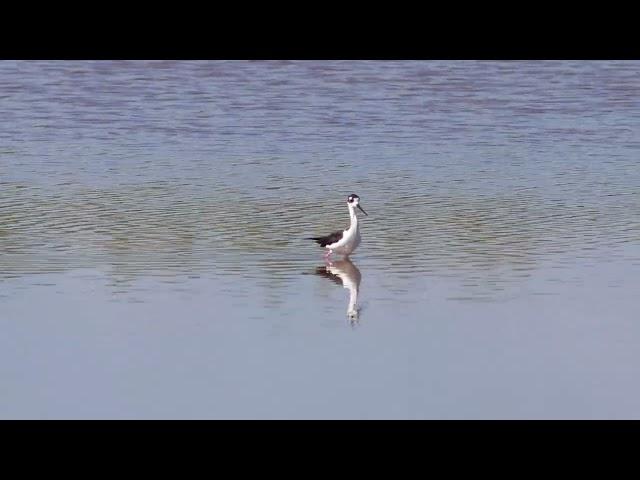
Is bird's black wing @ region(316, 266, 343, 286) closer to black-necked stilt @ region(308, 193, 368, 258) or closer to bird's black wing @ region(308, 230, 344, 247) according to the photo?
black-necked stilt @ region(308, 193, 368, 258)

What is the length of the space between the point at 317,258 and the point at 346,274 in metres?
1.29

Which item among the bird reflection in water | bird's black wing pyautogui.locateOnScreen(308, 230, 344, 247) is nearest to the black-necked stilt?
bird's black wing pyautogui.locateOnScreen(308, 230, 344, 247)

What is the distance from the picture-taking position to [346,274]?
19531 mm

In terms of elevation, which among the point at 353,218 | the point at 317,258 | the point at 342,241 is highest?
the point at 353,218

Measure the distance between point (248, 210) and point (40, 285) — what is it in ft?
20.7

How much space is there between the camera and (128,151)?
103 ft

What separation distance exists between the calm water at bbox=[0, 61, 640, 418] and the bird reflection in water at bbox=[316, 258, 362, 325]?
0.06 meters

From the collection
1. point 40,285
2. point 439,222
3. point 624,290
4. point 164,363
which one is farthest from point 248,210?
point 164,363

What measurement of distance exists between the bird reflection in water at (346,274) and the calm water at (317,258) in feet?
0.20

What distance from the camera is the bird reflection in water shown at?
18.2 metres

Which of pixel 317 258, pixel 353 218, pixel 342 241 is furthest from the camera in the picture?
pixel 353 218

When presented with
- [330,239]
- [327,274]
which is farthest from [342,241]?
[327,274]

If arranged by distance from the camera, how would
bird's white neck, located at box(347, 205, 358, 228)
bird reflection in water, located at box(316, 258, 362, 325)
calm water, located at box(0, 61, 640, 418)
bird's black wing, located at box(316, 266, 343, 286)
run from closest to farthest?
calm water, located at box(0, 61, 640, 418)
bird reflection in water, located at box(316, 258, 362, 325)
bird's black wing, located at box(316, 266, 343, 286)
bird's white neck, located at box(347, 205, 358, 228)

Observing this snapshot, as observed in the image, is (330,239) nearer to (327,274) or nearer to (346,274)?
(327,274)
